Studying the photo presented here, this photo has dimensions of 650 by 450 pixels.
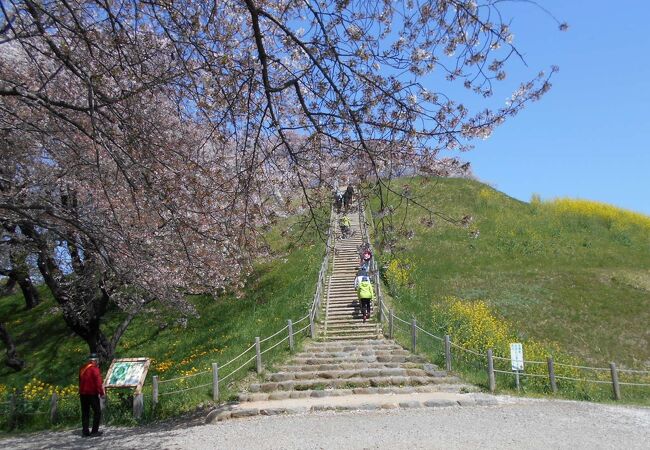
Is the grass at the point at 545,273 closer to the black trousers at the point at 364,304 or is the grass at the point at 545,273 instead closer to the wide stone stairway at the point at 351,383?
the wide stone stairway at the point at 351,383

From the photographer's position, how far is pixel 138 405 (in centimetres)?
1223

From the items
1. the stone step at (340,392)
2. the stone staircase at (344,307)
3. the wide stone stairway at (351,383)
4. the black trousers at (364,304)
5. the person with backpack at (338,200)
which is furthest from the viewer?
the black trousers at (364,304)

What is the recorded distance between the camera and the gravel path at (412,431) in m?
8.78

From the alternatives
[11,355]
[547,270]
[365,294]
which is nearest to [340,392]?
[365,294]

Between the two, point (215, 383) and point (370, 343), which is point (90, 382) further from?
point (370, 343)

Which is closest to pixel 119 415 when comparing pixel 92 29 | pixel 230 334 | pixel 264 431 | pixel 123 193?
pixel 264 431

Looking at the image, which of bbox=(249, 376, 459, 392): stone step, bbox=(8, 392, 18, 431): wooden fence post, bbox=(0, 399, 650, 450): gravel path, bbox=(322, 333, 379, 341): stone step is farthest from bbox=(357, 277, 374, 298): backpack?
bbox=(8, 392, 18, 431): wooden fence post

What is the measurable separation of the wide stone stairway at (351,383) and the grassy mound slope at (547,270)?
218 centimetres

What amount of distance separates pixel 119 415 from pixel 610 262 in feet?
80.8

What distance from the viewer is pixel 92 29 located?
648 centimetres

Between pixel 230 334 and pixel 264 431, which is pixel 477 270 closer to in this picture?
pixel 230 334

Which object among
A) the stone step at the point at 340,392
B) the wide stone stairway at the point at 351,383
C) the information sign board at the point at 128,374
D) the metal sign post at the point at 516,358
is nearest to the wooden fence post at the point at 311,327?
the wide stone stairway at the point at 351,383

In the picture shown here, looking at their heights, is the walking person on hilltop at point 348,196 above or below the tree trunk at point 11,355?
above

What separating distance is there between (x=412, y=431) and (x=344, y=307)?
35.0 feet
